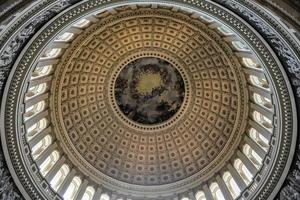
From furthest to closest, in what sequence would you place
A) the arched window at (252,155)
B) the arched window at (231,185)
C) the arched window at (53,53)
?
1. the arched window at (231,185)
2. the arched window at (252,155)
3. the arched window at (53,53)

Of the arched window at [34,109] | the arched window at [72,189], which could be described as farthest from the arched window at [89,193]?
the arched window at [34,109]

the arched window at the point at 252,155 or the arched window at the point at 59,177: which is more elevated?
the arched window at the point at 252,155

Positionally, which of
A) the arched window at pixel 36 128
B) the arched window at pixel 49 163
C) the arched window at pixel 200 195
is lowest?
the arched window at pixel 200 195

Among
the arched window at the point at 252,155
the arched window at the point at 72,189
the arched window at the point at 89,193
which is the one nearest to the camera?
the arched window at the point at 252,155

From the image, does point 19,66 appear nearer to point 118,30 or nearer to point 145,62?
point 118,30

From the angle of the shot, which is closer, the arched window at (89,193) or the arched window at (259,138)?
the arched window at (259,138)

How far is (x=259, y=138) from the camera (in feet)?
62.7

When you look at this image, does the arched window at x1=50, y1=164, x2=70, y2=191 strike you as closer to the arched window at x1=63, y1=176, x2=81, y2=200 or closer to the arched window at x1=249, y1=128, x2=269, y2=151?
the arched window at x1=63, y1=176, x2=81, y2=200

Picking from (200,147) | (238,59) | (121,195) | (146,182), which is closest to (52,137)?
(121,195)

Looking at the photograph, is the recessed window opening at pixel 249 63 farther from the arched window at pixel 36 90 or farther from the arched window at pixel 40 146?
the arched window at pixel 40 146

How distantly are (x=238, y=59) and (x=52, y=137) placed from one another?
38.1ft

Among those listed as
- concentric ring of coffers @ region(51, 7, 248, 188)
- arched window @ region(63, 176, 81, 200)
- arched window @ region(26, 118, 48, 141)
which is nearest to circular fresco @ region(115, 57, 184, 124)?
concentric ring of coffers @ region(51, 7, 248, 188)

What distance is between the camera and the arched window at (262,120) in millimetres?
17719

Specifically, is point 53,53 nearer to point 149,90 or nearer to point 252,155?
point 149,90
